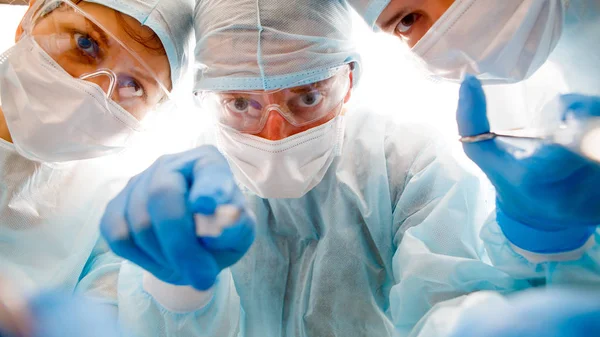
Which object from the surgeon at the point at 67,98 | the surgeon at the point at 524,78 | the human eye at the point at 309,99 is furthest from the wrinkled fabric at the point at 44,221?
the surgeon at the point at 524,78

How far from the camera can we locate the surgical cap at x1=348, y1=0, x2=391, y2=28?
1080 millimetres

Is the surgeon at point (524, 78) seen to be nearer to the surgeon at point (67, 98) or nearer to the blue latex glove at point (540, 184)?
the blue latex glove at point (540, 184)

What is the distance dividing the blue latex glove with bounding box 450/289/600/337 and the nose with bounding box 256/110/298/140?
66 centimetres

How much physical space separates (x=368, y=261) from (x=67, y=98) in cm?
98

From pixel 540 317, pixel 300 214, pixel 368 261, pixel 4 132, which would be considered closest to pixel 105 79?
pixel 4 132

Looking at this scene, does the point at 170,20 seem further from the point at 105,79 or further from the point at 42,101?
the point at 42,101

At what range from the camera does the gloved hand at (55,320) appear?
82cm

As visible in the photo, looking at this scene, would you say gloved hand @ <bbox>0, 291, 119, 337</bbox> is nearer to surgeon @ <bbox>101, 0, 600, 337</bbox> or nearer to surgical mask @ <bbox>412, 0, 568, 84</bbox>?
surgeon @ <bbox>101, 0, 600, 337</bbox>

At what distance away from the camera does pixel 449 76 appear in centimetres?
114

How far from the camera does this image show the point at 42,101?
1160 mm

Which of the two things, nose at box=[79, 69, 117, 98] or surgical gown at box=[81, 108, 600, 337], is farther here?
nose at box=[79, 69, 117, 98]

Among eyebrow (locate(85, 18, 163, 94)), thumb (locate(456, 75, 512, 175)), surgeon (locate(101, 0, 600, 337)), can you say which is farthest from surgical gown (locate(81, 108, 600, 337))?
eyebrow (locate(85, 18, 163, 94))

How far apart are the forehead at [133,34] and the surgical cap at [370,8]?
1.86ft

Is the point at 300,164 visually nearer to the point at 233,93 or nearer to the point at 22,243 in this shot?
the point at 233,93
